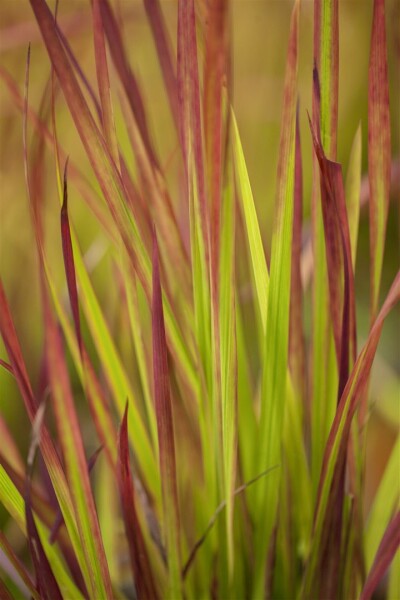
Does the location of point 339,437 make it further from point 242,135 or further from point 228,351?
point 242,135

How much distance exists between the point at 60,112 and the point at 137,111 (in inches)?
20.2

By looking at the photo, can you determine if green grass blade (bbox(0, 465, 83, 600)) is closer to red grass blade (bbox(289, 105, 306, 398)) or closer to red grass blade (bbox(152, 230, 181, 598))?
red grass blade (bbox(152, 230, 181, 598))

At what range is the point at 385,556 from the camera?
310 mm

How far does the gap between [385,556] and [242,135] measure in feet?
2.05

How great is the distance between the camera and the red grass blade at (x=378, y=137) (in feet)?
1.01

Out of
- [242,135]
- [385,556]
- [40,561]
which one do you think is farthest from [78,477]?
[242,135]

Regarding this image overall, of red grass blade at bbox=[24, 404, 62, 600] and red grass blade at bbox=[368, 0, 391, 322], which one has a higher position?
red grass blade at bbox=[368, 0, 391, 322]

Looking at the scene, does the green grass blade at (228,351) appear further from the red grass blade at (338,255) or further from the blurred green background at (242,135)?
the blurred green background at (242,135)

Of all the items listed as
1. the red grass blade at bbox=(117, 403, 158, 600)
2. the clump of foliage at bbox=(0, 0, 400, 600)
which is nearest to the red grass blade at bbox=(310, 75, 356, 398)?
the clump of foliage at bbox=(0, 0, 400, 600)

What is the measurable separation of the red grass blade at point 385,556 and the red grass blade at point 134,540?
0.34ft

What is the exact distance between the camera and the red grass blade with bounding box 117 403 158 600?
31cm

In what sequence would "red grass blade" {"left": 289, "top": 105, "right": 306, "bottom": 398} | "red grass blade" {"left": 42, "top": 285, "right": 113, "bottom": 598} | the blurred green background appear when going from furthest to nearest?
the blurred green background, "red grass blade" {"left": 289, "top": 105, "right": 306, "bottom": 398}, "red grass blade" {"left": 42, "top": 285, "right": 113, "bottom": 598}

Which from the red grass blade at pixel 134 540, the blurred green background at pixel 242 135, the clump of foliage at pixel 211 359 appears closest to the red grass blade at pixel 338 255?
the clump of foliage at pixel 211 359

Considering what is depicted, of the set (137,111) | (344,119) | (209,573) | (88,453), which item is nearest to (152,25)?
(137,111)
